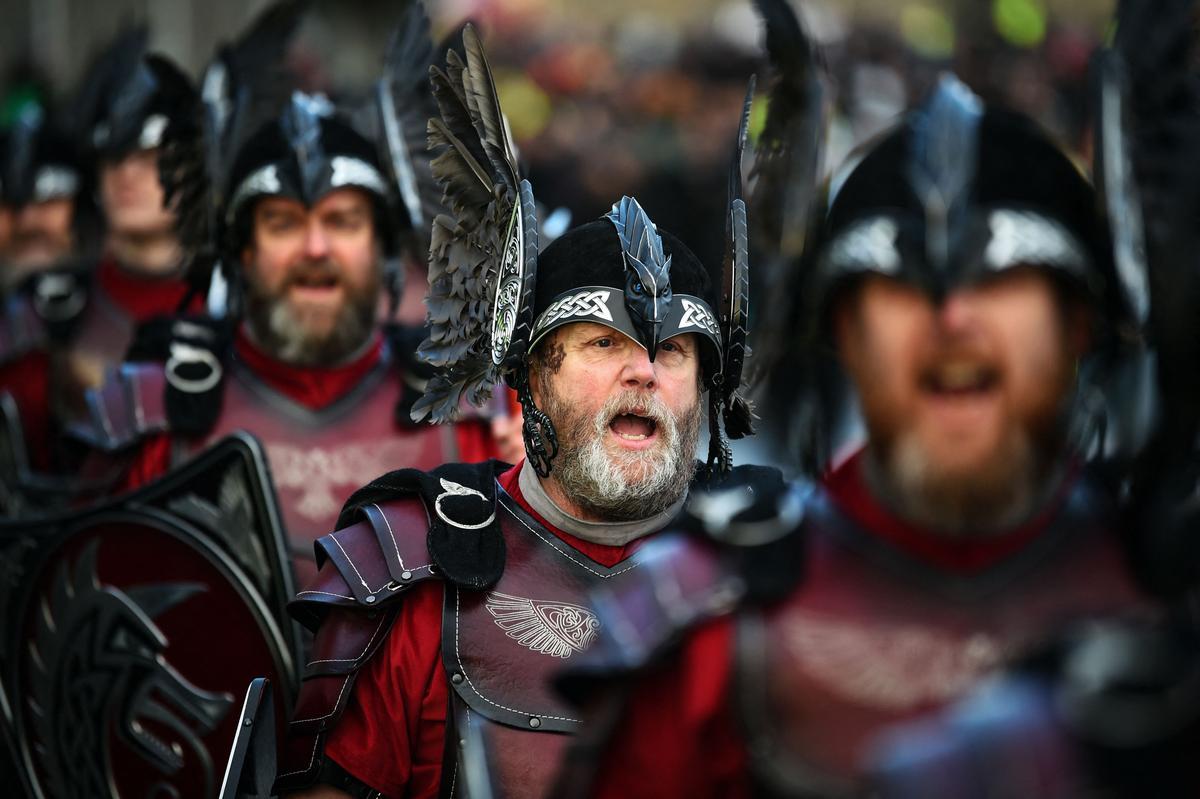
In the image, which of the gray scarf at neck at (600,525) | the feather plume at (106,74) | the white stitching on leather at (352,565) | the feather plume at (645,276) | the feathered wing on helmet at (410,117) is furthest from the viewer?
the feather plume at (106,74)

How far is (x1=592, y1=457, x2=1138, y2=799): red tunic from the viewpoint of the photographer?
8.21ft

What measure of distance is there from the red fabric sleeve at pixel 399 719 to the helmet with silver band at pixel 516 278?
520mm

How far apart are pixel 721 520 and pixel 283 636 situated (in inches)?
79.4

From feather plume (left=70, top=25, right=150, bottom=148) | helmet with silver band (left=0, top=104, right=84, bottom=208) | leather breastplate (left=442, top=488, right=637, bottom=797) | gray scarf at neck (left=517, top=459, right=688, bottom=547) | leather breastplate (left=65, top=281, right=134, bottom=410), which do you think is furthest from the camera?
helmet with silver band (left=0, top=104, right=84, bottom=208)

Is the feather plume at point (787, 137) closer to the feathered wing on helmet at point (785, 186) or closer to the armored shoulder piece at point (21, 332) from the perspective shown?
the feathered wing on helmet at point (785, 186)

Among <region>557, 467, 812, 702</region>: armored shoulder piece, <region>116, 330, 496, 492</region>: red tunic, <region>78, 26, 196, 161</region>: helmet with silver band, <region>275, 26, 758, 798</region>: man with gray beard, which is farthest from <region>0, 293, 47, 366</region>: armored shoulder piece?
<region>557, 467, 812, 702</region>: armored shoulder piece

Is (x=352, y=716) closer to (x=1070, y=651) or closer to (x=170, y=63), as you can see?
(x=1070, y=651)

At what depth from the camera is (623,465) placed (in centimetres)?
384

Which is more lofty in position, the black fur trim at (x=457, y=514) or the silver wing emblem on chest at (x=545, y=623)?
the black fur trim at (x=457, y=514)

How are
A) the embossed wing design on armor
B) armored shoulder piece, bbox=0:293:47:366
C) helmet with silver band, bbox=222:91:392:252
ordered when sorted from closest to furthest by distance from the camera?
the embossed wing design on armor
helmet with silver band, bbox=222:91:392:252
armored shoulder piece, bbox=0:293:47:366

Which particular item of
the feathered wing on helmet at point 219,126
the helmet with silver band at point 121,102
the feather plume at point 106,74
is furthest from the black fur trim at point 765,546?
the feather plume at point 106,74

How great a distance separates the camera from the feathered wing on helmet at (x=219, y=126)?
5.85m

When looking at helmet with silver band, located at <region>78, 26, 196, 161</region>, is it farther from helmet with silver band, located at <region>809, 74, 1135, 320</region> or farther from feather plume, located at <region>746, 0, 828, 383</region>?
helmet with silver band, located at <region>809, 74, 1135, 320</region>

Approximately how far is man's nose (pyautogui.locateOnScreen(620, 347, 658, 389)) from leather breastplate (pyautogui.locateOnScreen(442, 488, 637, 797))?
378 mm
